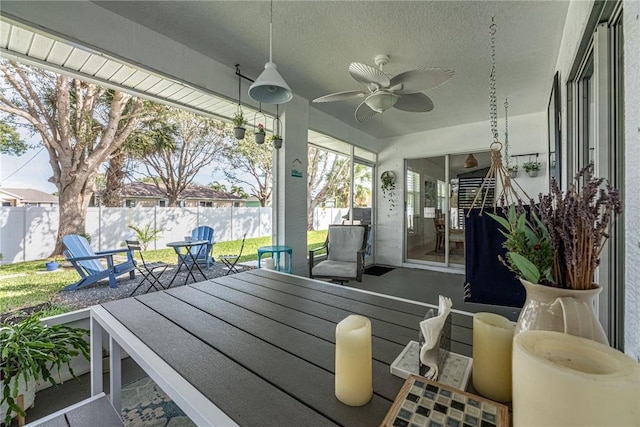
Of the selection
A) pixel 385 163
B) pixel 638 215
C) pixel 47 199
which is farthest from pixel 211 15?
Result: pixel 385 163

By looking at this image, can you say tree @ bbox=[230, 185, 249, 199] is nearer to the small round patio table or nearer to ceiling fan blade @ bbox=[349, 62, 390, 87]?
the small round patio table

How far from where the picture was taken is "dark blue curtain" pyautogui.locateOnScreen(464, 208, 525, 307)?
7.78 feet

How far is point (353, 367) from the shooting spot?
661 millimetres

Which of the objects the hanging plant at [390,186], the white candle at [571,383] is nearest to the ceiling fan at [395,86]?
the white candle at [571,383]

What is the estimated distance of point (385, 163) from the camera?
616 centimetres

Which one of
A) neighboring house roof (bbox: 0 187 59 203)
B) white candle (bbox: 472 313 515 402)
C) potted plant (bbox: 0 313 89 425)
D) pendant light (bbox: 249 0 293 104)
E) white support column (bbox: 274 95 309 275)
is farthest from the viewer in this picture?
white support column (bbox: 274 95 309 275)

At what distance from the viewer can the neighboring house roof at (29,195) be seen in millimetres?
2018

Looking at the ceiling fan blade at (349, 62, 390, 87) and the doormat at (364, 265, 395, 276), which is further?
the doormat at (364, 265, 395, 276)

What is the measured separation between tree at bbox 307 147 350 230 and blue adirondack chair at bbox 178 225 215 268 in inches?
99.8

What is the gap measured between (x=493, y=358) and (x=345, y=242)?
3.34 m

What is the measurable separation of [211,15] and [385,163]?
15.0 feet

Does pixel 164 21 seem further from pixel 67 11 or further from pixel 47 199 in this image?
pixel 47 199

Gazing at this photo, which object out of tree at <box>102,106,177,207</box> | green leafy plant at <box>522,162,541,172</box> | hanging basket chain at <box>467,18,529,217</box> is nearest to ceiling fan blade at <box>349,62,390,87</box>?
hanging basket chain at <box>467,18,529,217</box>

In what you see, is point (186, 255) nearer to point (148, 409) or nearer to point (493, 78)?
point (148, 409)
